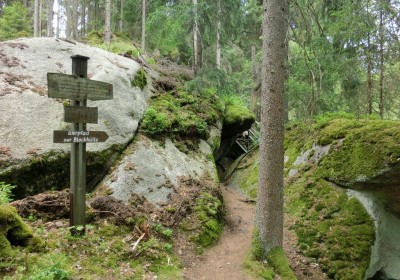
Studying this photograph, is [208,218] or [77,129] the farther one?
[208,218]

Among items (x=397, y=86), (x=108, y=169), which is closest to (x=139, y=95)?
(x=108, y=169)

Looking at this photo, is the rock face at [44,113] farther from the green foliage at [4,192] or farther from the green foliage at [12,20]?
the green foliage at [12,20]

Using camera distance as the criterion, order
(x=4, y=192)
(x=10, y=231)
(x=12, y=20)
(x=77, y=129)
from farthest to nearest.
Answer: (x=12, y=20) → (x=4, y=192) → (x=77, y=129) → (x=10, y=231)

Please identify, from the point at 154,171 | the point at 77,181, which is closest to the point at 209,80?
the point at 154,171

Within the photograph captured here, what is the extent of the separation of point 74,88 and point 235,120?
8.95 meters

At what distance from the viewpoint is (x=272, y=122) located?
6.11 metres

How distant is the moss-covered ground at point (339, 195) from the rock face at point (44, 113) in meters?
5.12

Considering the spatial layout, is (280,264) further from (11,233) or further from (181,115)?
(181,115)

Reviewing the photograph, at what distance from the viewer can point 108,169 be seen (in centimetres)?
725

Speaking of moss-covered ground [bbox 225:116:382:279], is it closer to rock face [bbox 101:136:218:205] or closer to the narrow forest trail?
the narrow forest trail

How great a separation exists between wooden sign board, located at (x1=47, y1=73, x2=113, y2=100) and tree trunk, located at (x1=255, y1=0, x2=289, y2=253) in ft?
10.5

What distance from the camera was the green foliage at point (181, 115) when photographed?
904 centimetres

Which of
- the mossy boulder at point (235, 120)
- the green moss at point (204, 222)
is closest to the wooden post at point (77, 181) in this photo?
the green moss at point (204, 222)

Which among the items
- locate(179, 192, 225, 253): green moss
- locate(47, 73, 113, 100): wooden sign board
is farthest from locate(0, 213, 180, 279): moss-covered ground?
locate(47, 73, 113, 100): wooden sign board
